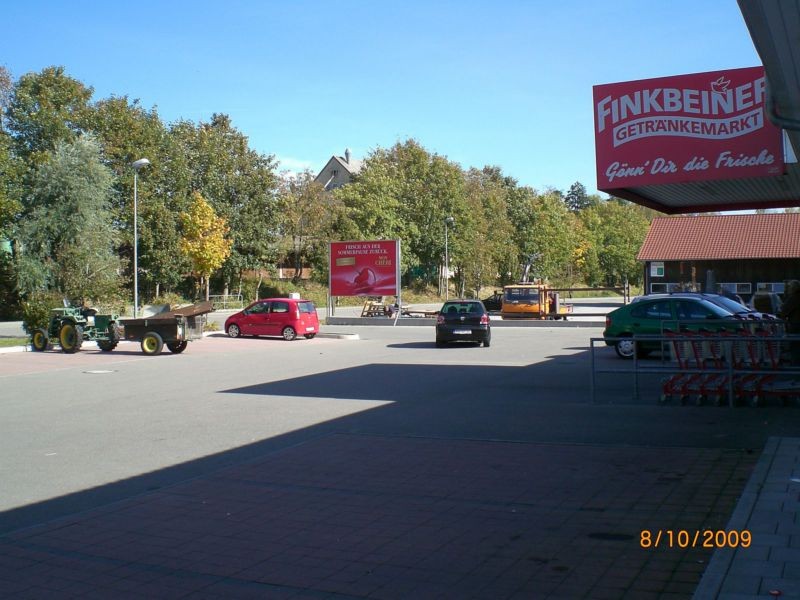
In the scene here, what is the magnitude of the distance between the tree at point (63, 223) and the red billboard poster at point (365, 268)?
1242cm

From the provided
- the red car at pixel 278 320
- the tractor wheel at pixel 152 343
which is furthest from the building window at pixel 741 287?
the tractor wheel at pixel 152 343

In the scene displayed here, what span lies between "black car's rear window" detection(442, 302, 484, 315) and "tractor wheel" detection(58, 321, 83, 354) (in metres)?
11.7

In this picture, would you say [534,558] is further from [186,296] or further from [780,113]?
[186,296]

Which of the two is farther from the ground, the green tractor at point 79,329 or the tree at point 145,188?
the tree at point 145,188

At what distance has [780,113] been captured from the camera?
24.7 ft

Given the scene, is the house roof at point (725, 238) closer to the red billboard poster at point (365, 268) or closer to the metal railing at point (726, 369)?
the red billboard poster at point (365, 268)

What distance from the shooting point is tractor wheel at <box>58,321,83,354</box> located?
26141mm

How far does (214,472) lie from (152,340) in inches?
689

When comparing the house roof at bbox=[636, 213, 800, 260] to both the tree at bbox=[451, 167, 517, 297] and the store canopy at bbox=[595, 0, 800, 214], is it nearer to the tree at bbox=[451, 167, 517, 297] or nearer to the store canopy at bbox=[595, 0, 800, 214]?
the tree at bbox=[451, 167, 517, 297]

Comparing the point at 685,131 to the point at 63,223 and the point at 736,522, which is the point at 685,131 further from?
the point at 63,223

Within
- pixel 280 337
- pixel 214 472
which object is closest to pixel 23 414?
pixel 214 472

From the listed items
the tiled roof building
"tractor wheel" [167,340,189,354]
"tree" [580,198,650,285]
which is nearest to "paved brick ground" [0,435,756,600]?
"tractor wheel" [167,340,189,354]

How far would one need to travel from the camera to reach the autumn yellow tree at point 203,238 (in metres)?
58.3

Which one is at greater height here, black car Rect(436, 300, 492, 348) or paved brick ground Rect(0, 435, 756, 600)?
black car Rect(436, 300, 492, 348)
